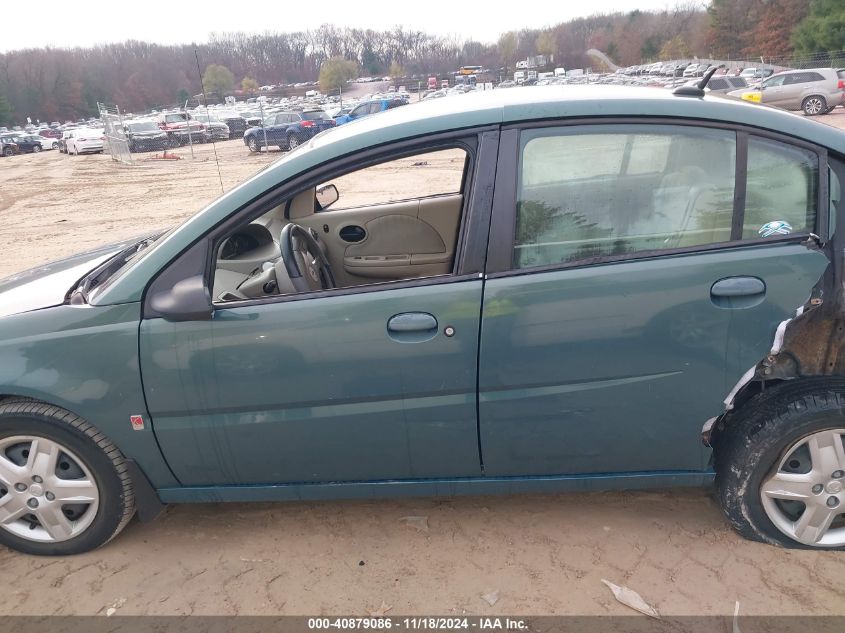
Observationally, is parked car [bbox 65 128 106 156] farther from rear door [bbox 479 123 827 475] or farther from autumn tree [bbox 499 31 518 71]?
autumn tree [bbox 499 31 518 71]

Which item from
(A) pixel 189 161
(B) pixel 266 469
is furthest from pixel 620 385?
(A) pixel 189 161

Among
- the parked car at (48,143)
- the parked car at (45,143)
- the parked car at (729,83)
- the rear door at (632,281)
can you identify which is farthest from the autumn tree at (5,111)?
the rear door at (632,281)

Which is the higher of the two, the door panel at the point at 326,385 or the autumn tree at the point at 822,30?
the autumn tree at the point at 822,30

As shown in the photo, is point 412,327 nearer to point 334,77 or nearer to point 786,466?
point 786,466

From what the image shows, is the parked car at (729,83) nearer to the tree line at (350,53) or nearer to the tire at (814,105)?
the tire at (814,105)

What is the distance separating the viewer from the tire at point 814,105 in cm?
2327

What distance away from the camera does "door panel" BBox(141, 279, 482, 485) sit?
231 centimetres

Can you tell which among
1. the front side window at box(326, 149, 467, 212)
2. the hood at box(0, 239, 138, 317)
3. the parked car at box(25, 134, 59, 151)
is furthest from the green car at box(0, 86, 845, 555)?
the parked car at box(25, 134, 59, 151)

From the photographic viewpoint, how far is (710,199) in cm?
236

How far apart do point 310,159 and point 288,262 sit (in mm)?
572

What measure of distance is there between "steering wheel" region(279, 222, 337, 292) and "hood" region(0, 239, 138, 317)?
0.95 meters

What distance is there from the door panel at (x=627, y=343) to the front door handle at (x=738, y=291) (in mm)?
16
